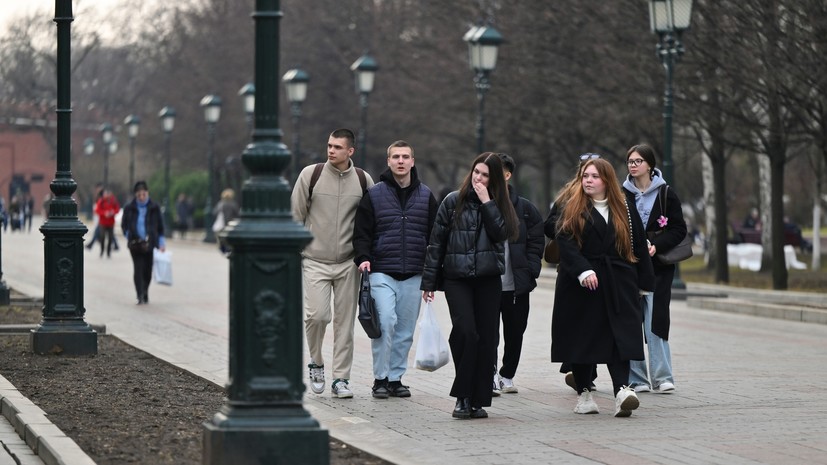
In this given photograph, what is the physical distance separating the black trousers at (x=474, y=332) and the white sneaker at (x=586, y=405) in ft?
2.14

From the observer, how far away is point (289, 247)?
7.61 metres

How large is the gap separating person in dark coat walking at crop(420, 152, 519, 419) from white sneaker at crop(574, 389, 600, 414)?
0.61 metres

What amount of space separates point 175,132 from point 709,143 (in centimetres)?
3628

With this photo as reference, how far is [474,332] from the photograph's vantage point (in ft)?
33.1

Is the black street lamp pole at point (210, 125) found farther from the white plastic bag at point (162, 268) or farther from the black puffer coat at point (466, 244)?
the black puffer coat at point (466, 244)

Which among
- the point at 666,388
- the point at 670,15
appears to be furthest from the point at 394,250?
the point at 670,15

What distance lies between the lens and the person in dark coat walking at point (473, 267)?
10.1 metres

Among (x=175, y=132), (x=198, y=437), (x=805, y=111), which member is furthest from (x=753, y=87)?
(x=175, y=132)

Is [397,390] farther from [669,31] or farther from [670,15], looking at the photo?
[669,31]

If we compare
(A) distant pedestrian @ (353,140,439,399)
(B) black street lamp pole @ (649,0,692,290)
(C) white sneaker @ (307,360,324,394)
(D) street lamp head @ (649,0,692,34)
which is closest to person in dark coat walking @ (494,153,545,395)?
(A) distant pedestrian @ (353,140,439,399)

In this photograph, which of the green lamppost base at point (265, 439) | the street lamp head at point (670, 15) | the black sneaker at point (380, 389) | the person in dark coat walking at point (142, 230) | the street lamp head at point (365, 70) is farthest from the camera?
the street lamp head at point (365, 70)

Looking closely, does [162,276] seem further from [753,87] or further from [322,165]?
[322,165]

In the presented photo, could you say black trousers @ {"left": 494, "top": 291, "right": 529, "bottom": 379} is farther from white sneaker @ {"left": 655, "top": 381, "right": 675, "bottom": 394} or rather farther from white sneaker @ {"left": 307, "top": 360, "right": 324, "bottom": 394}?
white sneaker @ {"left": 307, "top": 360, "right": 324, "bottom": 394}

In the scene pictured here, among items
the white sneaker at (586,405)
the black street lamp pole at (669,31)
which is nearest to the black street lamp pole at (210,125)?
the black street lamp pole at (669,31)
